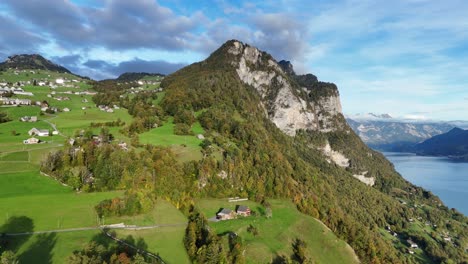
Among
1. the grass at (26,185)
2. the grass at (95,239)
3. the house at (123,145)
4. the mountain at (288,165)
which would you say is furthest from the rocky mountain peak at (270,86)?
the grass at (95,239)

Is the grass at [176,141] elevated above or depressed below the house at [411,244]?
above

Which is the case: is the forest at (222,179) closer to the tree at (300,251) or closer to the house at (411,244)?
the house at (411,244)

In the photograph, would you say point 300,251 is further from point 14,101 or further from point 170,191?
point 14,101

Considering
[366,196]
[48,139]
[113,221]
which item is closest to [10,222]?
[113,221]

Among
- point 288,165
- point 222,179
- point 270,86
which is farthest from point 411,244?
point 270,86

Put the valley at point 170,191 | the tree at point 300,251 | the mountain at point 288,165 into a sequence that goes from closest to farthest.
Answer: the valley at point 170,191
the tree at point 300,251
the mountain at point 288,165

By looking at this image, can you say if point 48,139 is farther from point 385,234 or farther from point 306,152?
point 306,152
